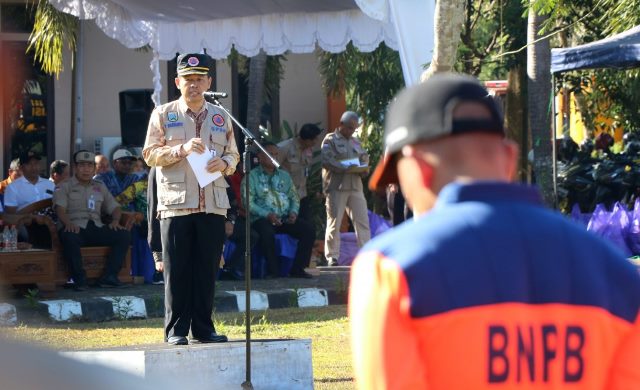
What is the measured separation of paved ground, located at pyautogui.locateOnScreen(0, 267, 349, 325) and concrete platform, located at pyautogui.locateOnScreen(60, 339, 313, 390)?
4.17 meters

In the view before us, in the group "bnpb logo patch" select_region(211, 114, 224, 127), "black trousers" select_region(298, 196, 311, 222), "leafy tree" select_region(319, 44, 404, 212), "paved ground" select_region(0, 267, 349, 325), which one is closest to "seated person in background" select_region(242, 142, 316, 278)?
"paved ground" select_region(0, 267, 349, 325)

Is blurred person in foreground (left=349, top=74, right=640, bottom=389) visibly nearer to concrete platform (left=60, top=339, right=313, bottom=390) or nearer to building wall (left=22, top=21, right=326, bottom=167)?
concrete platform (left=60, top=339, right=313, bottom=390)

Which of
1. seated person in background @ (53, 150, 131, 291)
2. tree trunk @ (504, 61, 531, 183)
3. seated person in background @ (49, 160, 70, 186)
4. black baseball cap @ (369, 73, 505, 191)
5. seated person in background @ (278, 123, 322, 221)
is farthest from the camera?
tree trunk @ (504, 61, 531, 183)

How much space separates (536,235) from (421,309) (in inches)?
11.9

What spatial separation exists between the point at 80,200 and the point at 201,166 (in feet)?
19.9

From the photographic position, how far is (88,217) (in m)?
13.9

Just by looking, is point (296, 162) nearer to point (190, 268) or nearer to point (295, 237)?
point (295, 237)

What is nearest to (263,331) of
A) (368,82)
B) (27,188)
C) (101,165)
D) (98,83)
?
(27,188)

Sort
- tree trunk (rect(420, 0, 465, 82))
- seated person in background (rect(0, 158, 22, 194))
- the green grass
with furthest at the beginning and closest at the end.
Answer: seated person in background (rect(0, 158, 22, 194))
the green grass
tree trunk (rect(420, 0, 465, 82))

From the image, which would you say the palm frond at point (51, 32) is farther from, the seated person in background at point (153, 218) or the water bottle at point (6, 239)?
the seated person in background at point (153, 218)

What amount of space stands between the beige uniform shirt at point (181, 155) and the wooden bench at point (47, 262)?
4.93 meters

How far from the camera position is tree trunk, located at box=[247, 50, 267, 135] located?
55.6 ft

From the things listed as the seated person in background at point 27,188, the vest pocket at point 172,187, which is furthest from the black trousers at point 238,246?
the vest pocket at point 172,187

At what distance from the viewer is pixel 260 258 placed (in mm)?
14922
